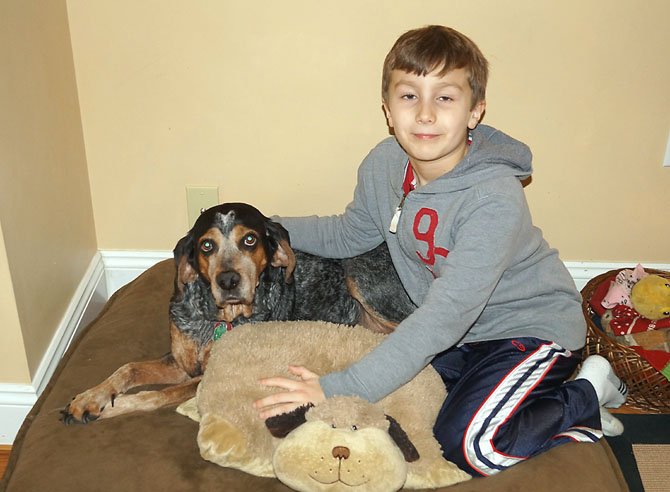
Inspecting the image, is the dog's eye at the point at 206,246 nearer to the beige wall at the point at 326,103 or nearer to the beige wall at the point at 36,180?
the beige wall at the point at 36,180

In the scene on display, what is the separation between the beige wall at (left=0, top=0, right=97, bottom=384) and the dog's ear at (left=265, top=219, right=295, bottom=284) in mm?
1107

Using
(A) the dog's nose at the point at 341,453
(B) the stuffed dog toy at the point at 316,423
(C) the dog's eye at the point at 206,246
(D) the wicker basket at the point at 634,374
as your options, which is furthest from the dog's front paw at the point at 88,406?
(D) the wicker basket at the point at 634,374

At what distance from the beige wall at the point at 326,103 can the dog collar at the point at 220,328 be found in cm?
101

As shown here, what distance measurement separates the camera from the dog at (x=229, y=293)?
9.88ft

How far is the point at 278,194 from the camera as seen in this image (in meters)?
4.04

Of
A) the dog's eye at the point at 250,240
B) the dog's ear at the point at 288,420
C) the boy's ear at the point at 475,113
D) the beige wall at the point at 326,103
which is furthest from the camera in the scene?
the beige wall at the point at 326,103

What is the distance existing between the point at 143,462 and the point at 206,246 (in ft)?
3.04

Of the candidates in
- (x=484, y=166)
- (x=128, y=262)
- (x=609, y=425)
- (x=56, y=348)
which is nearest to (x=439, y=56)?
(x=484, y=166)

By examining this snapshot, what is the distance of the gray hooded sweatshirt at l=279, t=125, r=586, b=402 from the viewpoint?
255cm

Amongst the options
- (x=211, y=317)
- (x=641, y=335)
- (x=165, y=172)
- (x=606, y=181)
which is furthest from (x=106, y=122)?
(x=641, y=335)

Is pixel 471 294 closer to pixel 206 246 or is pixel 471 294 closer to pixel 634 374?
pixel 206 246

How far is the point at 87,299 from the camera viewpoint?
399cm

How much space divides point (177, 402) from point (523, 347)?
1.47 meters

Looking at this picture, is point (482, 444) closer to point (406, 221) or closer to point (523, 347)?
point (523, 347)
